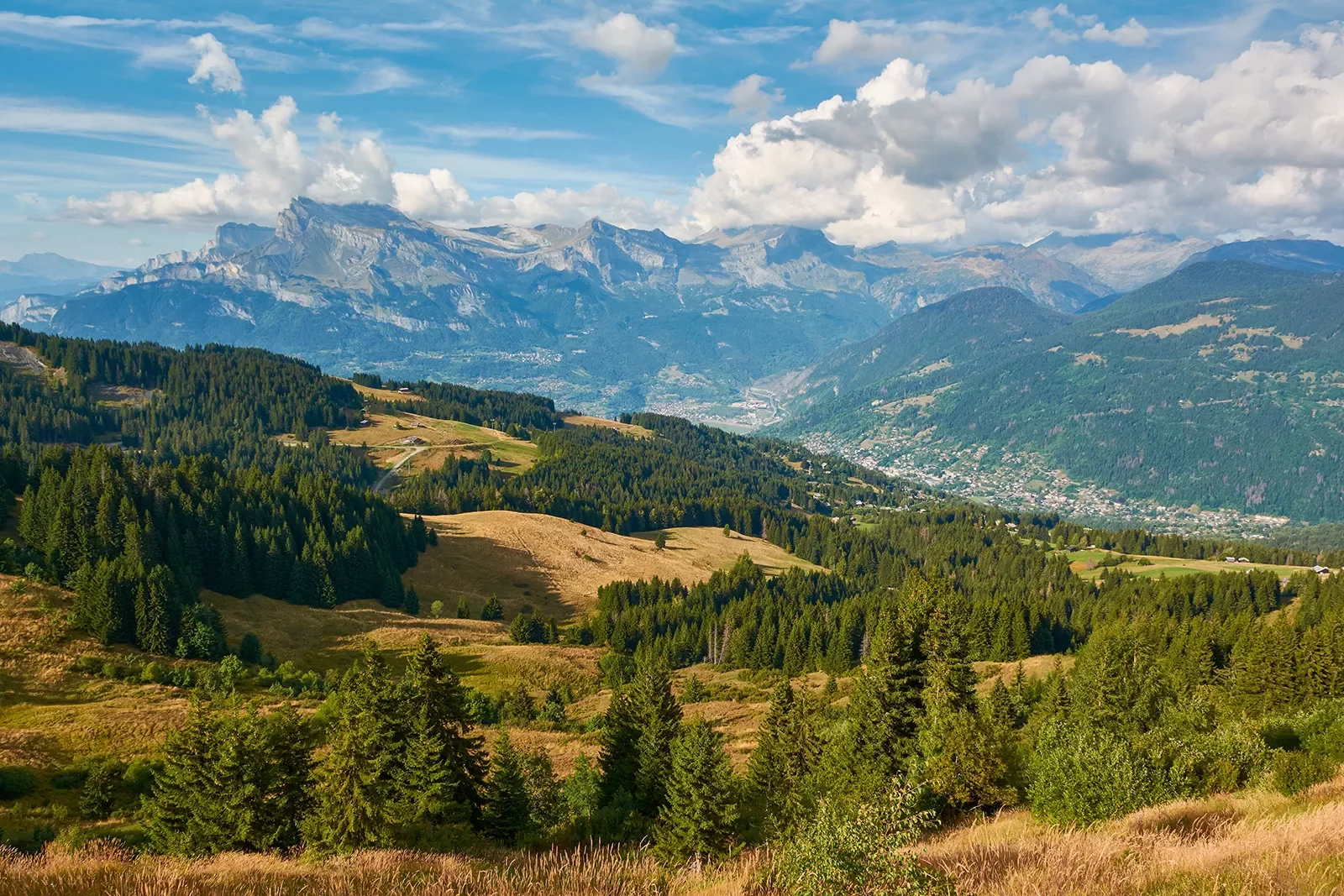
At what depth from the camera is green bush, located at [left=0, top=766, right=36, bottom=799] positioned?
3850cm

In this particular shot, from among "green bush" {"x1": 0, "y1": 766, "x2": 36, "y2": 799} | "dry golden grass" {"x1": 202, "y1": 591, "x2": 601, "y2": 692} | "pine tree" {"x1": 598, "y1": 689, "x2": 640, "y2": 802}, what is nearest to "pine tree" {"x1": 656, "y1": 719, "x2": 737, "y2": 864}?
"pine tree" {"x1": 598, "y1": 689, "x2": 640, "y2": 802}

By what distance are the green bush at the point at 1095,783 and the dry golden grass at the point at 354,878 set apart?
17886 mm

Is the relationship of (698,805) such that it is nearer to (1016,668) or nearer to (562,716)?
(562,716)

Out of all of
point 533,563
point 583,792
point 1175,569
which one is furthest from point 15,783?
point 1175,569

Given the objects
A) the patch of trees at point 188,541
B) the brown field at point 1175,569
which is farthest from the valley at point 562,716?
the brown field at point 1175,569

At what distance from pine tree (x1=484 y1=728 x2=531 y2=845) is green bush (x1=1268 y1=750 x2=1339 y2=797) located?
3021cm

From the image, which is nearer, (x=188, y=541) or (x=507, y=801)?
(x=507, y=801)

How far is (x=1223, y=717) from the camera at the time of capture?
173 ft

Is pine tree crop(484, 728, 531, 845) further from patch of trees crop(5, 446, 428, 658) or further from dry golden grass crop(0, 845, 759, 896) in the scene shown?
patch of trees crop(5, 446, 428, 658)

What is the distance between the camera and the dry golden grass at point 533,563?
12888 centimetres

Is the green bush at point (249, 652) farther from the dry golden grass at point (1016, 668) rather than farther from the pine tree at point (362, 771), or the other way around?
the dry golden grass at point (1016, 668)

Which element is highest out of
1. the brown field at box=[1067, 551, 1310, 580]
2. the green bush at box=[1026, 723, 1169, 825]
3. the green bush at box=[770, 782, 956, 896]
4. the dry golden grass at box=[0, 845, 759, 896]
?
the green bush at box=[770, 782, 956, 896]

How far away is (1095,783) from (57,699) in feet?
231

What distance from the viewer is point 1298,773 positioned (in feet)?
80.4
